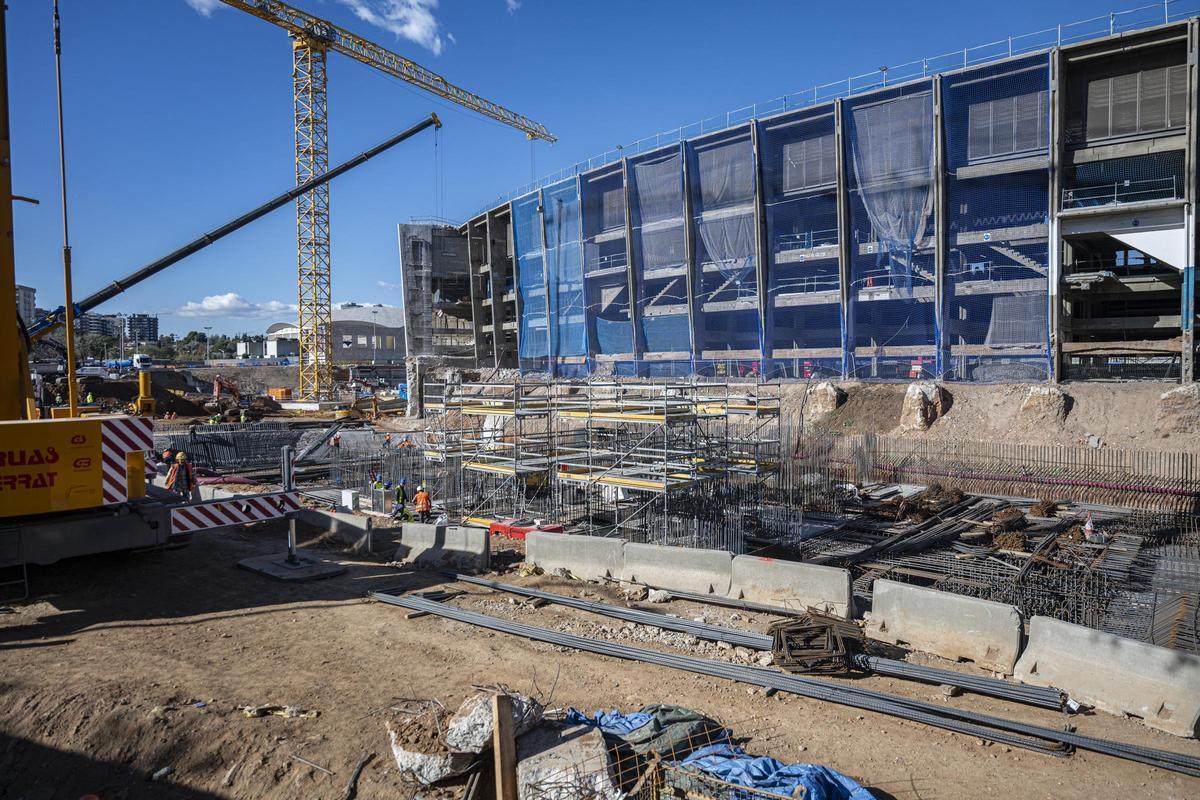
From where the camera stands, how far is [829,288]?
3222 cm

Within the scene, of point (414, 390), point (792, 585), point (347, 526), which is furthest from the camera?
point (414, 390)

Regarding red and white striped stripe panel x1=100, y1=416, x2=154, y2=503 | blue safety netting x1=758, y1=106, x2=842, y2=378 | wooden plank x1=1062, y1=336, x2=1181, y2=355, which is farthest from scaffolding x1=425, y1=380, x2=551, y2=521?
wooden plank x1=1062, y1=336, x2=1181, y2=355

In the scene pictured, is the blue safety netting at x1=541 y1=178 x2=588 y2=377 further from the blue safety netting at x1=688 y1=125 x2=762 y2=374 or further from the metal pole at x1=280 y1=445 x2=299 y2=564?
the metal pole at x1=280 y1=445 x2=299 y2=564

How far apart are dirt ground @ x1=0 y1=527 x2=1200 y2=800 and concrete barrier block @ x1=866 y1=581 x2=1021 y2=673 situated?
3.38 ft

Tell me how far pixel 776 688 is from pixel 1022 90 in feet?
94.8

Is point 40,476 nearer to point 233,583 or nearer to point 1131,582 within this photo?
point 233,583

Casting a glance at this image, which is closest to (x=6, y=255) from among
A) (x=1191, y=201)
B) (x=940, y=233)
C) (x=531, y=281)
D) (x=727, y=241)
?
(x=940, y=233)

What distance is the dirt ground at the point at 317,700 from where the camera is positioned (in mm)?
5301

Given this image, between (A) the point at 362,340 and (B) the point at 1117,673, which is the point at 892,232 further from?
(A) the point at 362,340

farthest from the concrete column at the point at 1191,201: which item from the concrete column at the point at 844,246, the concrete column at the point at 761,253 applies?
the concrete column at the point at 761,253

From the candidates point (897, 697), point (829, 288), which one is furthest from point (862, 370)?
point (897, 697)

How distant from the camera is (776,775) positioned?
4750 mm

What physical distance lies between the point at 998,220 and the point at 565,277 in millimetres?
23921

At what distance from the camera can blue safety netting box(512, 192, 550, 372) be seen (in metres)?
45.4
